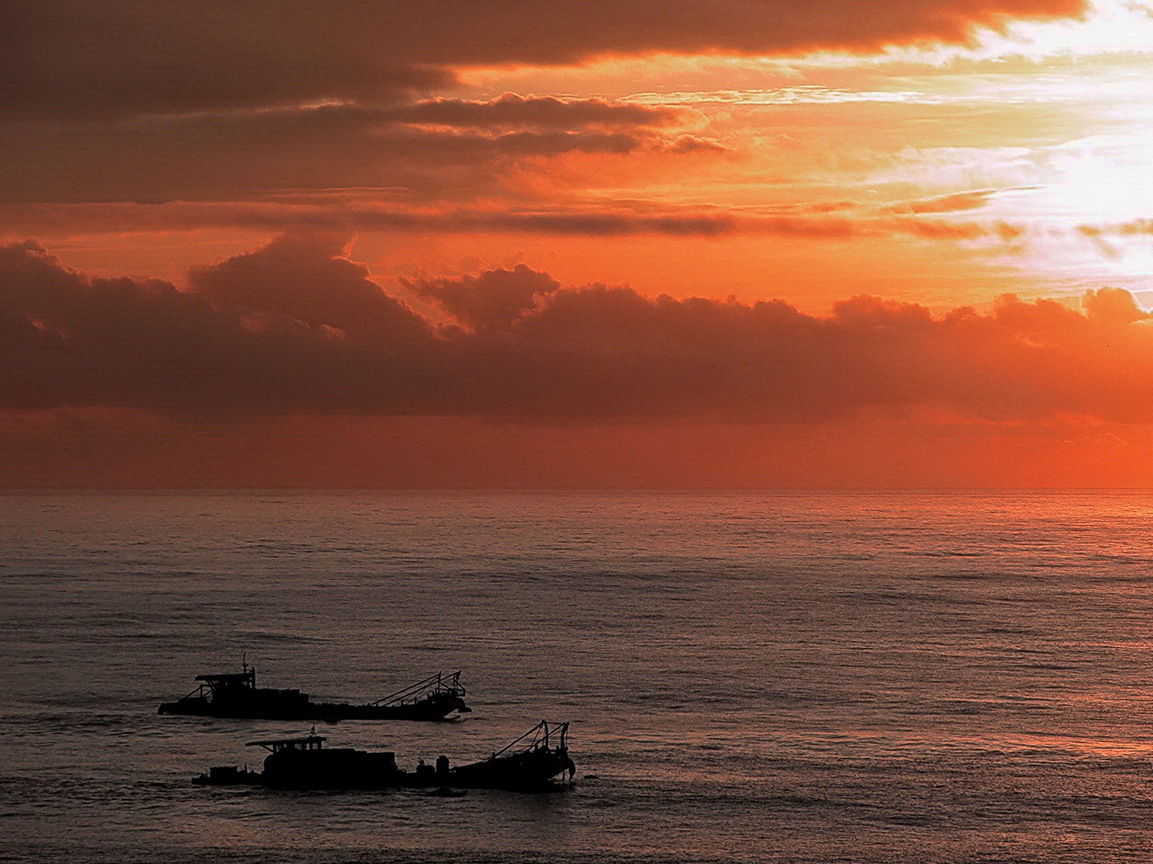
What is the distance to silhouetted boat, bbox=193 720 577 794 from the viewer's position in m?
88.0

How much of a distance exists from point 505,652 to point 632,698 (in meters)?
31.4

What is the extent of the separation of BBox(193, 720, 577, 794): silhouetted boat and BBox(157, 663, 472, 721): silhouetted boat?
19.4 meters

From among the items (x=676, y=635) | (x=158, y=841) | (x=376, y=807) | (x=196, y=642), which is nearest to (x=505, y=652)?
(x=676, y=635)

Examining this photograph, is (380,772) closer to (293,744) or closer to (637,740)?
(293,744)

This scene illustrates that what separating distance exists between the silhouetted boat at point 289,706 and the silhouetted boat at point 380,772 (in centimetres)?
1939

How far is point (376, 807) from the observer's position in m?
84.1

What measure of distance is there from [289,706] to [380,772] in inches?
1001

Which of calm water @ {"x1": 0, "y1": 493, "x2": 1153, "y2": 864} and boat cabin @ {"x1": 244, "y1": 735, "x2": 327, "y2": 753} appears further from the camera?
boat cabin @ {"x1": 244, "y1": 735, "x2": 327, "y2": 753}

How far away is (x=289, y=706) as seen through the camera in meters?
112

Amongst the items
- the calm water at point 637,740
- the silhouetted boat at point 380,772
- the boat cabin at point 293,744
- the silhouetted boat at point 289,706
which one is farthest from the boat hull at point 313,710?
the silhouetted boat at point 380,772

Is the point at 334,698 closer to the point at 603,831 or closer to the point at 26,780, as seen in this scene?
the point at 26,780

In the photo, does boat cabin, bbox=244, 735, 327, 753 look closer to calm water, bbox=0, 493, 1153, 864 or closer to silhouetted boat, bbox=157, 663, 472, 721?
calm water, bbox=0, 493, 1153, 864

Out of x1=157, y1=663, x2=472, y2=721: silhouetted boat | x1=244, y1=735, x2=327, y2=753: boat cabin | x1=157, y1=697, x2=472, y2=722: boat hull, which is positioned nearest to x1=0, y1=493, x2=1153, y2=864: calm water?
x1=157, y1=697, x2=472, y2=722: boat hull

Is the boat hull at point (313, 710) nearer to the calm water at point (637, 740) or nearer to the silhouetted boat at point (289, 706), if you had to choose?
the silhouetted boat at point (289, 706)
